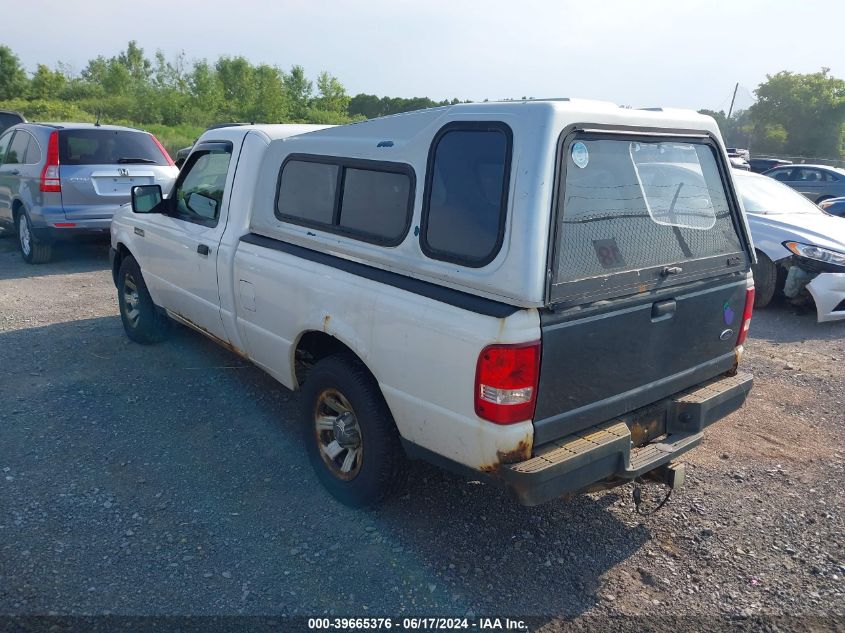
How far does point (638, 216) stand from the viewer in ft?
10.2

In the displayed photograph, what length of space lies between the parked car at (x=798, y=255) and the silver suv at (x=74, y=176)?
713 centimetres

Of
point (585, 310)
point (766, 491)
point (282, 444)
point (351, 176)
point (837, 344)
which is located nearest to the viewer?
point (585, 310)

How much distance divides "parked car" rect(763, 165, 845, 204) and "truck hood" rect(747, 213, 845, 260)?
9.80 m

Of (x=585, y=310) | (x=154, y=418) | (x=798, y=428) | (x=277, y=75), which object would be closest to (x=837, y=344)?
(x=798, y=428)

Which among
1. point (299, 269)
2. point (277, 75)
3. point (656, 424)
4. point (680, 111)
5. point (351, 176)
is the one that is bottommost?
point (656, 424)

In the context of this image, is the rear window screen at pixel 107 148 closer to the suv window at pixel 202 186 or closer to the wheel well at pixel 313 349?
the suv window at pixel 202 186

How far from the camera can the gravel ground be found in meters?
2.94

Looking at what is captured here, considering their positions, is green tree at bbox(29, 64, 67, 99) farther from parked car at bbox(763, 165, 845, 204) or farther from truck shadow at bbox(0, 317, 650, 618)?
truck shadow at bbox(0, 317, 650, 618)

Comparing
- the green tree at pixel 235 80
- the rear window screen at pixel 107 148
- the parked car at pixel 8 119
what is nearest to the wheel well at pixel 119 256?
the rear window screen at pixel 107 148

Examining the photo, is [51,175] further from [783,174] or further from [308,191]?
[783,174]

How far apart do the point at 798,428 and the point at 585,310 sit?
286 centimetres

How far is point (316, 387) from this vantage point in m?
3.61

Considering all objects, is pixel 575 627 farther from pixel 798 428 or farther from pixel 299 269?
pixel 798 428

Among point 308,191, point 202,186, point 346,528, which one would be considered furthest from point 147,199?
point 346,528
